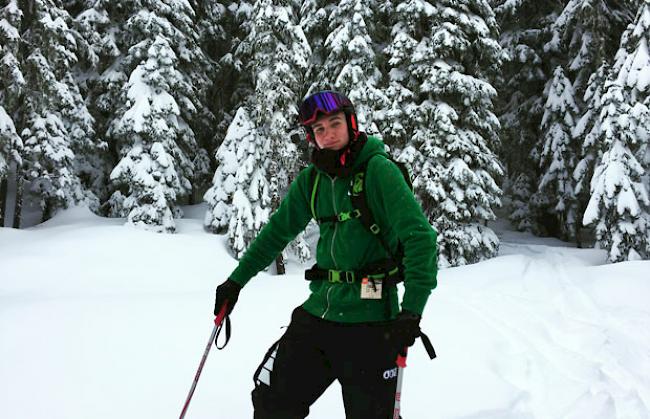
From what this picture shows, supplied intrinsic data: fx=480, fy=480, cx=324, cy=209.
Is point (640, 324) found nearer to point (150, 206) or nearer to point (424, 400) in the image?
point (424, 400)

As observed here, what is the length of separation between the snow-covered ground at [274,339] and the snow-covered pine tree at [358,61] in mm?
5834

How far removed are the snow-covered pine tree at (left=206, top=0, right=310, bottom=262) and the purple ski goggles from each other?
38.5 feet

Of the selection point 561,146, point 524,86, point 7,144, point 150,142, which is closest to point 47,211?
point 7,144

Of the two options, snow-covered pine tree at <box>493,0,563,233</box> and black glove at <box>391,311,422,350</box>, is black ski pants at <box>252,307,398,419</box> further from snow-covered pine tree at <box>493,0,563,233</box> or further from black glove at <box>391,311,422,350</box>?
snow-covered pine tree at <box>493,0,563,233</box>

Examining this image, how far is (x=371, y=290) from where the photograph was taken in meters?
2.66

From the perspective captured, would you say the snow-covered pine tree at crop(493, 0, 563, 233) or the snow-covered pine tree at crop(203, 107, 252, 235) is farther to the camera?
the snow-covered pine tree at crop(493, 0, 563, 233)

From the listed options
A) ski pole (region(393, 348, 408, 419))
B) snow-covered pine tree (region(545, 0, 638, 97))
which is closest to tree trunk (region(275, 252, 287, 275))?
snow-covered pine tree (region(545, 0, 638, 97))

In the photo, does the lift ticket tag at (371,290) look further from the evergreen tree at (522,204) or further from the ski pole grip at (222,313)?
the evergreen tree at (522,204)

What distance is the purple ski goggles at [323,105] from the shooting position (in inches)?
109

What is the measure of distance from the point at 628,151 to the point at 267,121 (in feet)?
33.7

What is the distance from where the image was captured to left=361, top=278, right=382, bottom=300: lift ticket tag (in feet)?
8.72

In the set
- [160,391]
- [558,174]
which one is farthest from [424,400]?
[558,174]

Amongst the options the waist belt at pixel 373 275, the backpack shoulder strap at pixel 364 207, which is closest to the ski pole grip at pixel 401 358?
the waist belt at pixel 373 275

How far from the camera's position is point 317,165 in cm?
281
